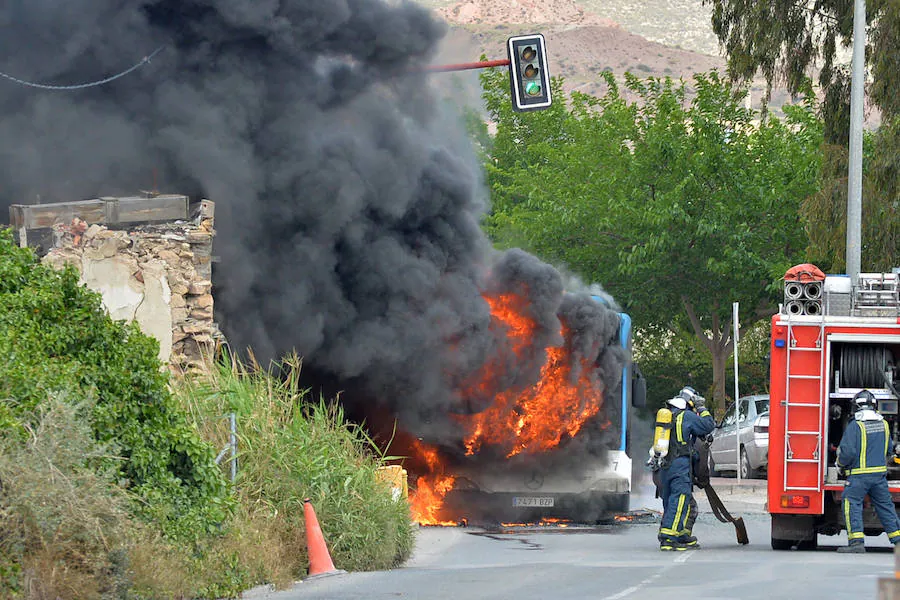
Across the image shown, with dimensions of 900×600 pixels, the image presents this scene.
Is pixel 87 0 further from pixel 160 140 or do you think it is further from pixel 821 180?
pixel 821 180

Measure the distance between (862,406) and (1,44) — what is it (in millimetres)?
10634

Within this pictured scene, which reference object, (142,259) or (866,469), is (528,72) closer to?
(142,259)

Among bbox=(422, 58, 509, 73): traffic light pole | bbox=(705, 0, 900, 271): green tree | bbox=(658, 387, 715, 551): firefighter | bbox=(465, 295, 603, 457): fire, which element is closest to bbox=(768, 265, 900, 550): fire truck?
bbox=(658, 387, 715, 551): firefighter

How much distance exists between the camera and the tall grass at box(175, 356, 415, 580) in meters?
12.4

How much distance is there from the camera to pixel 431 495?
1806 cm

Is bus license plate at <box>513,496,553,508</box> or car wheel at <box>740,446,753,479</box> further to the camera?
car wheel at <box>740,446,753,479</box>

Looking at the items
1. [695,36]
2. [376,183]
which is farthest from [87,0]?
[695,36]

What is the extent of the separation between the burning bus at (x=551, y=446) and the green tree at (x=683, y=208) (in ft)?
39.4

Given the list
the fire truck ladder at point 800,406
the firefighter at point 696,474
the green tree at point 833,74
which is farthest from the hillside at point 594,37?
the fire truck ladder at point 800,406

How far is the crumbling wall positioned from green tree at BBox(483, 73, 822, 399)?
633 inches

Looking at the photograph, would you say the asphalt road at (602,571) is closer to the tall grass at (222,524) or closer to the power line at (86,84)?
the tall grass at (222,524)

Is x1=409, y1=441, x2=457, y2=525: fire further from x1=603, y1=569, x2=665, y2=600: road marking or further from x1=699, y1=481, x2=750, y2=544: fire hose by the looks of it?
x1=603, y1=569, x2=665, y2=600: road marking

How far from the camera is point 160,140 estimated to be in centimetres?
1800

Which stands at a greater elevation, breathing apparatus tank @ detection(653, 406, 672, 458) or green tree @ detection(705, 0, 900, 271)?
green tree @ detection(705, 0, 900, 271)
